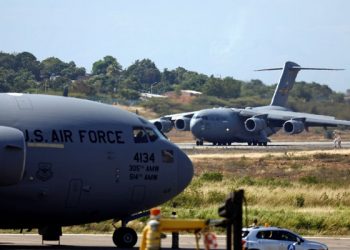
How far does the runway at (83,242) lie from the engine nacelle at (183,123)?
60096 mm

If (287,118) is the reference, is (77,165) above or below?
below

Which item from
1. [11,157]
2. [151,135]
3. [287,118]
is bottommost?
[11,157]

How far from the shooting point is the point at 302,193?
4528cm

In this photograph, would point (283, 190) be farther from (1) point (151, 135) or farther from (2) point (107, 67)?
(2) point (107, 67)

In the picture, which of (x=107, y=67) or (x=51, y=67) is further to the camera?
(x=107, y=67)

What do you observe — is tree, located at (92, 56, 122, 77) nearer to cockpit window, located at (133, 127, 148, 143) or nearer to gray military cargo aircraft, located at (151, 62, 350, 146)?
gray military cargo aircraft, located at (151, 62, 350, 146)

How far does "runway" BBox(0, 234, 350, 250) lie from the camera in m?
27.7

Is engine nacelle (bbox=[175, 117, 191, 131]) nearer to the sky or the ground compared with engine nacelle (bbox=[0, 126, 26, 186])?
nearer to the sky

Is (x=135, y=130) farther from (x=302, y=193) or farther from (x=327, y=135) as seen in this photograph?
(x=327, y=135)

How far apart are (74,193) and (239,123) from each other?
6626 cm

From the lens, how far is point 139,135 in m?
27.3

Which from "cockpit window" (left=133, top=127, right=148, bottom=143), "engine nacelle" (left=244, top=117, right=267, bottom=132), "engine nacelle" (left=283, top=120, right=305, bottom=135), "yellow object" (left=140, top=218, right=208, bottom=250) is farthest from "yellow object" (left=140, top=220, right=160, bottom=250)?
"engine nacelle" (left=283, top=120, right=305, bottom=135)

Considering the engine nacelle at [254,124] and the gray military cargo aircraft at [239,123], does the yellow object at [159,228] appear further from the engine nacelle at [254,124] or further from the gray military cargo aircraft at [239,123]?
the engine nacelle at [254,124]

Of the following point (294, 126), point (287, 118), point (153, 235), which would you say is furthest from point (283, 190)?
point (287, 118)
